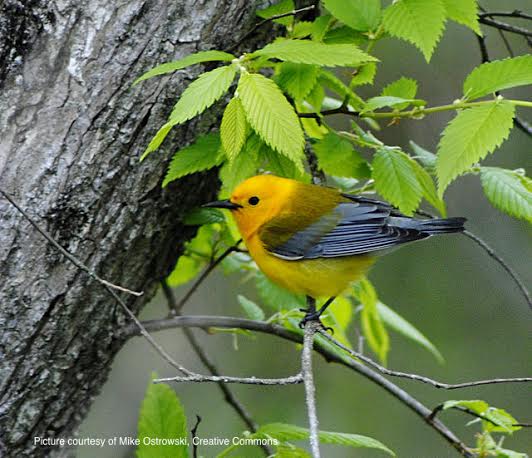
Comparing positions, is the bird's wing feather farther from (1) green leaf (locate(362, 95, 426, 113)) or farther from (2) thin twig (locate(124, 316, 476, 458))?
(1) green leaf (locate(362, 95, 426, 113))

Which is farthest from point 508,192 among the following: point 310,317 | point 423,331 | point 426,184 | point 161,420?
point 423,331

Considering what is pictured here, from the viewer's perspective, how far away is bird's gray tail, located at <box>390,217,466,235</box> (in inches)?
121

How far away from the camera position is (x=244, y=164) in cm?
258

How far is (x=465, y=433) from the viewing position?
705 cm

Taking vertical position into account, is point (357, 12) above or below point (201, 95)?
above

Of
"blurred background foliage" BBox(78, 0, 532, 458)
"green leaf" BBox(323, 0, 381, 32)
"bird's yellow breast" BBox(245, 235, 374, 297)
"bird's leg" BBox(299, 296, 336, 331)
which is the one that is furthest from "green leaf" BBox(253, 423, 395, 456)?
"blurred background foliage" BBox(78, 0, 532, 458)

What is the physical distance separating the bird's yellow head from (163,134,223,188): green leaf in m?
0.74

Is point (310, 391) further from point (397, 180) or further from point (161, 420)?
point (397, 180)

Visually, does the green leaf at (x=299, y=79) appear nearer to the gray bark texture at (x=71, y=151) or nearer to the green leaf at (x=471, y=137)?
the gray bark texture at (x=71, y=151)

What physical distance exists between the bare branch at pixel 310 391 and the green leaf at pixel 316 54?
835 mm

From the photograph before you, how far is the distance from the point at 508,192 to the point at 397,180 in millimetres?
374

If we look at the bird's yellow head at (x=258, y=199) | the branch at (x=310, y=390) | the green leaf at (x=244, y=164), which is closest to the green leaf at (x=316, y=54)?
the green leaf at (x=244, y=164)

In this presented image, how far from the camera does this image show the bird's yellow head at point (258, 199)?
3.37 meters

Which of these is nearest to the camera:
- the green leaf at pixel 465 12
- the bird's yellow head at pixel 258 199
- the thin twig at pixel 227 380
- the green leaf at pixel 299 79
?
the thin twig at pixel 227 380
